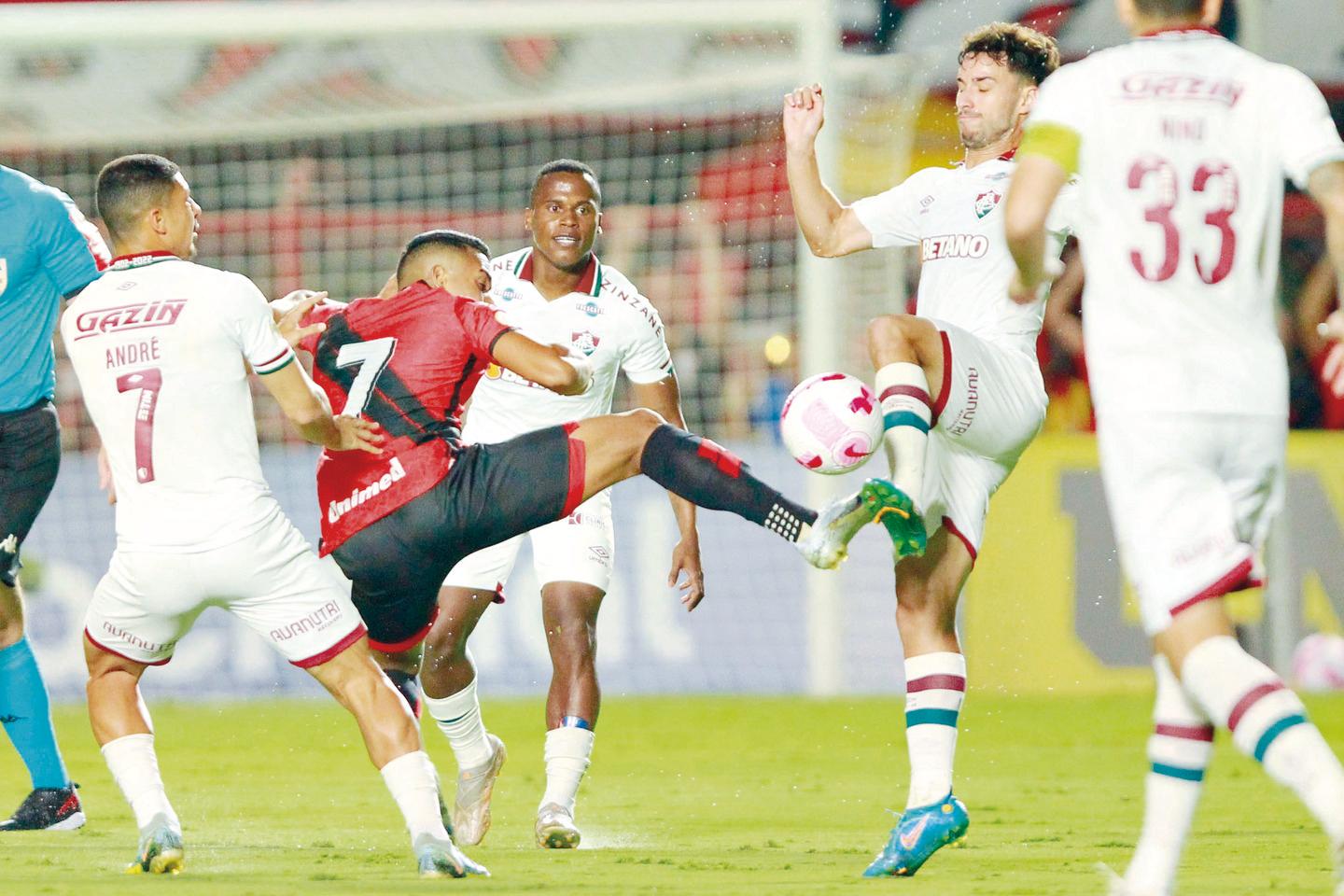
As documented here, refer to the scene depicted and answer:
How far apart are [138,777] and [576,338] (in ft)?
8.04

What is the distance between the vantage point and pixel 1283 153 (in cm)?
418

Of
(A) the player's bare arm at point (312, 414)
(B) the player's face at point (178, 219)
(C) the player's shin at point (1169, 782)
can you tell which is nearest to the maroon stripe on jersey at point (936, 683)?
(C) the player's shin at point (1169, 782)

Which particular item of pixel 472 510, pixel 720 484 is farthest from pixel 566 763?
pixel 720 484

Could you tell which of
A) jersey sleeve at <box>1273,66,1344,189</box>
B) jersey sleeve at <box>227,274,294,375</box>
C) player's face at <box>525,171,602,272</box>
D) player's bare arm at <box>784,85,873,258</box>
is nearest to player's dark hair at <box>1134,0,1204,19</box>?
jersey sleeve at <box>1273,66,1344,189</box>

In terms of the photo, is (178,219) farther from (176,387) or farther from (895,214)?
(895,214)

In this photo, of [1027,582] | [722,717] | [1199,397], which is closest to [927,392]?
[1199,397]

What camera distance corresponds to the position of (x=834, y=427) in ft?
17.6

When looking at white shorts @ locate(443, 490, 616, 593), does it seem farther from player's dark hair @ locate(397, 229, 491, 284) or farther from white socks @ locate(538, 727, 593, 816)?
player's dark hair @ locate(397, 229, 491, 284)

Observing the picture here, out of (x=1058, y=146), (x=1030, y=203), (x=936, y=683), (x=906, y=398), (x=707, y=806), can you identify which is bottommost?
(x=707, y=806)

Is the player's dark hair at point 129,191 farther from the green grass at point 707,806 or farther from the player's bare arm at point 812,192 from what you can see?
the player's bare arm at point 812,192

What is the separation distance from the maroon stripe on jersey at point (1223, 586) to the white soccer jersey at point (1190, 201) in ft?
1.17

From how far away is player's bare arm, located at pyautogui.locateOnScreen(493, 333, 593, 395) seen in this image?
5.22 metres

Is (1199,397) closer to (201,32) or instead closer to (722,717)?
(722,717)

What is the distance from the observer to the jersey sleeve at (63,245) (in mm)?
6727
